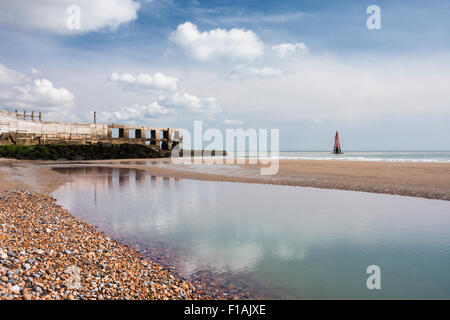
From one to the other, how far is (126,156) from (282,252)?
44487 millimetres

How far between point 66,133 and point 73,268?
4850 centimetres

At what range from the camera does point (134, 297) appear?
3.88m

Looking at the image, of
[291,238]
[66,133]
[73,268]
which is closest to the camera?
[73,268]

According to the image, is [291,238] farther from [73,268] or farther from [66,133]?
[66,133]

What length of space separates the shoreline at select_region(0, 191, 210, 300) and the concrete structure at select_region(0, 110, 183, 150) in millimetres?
42187

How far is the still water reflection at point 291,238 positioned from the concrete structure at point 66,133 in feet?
121

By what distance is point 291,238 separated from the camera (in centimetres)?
690

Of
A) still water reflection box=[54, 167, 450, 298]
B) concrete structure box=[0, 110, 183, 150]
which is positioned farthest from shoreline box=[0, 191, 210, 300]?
concrete structure box=[0, 110, 183, 150]

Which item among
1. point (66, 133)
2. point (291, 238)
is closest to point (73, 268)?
point (291, 238)

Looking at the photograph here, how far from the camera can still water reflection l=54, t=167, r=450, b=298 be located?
4.69m

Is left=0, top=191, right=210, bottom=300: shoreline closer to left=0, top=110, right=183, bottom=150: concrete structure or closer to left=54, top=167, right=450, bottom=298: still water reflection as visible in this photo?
left=54, top=167, right=450, bottom=298: still water reflection

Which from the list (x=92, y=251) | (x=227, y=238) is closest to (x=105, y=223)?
(x=92, y=251)

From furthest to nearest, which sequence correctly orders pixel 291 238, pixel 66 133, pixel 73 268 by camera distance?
pixel 66 133, pixel 291 238, pixel 73 268

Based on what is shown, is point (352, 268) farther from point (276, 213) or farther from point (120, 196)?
point (120, 196)
